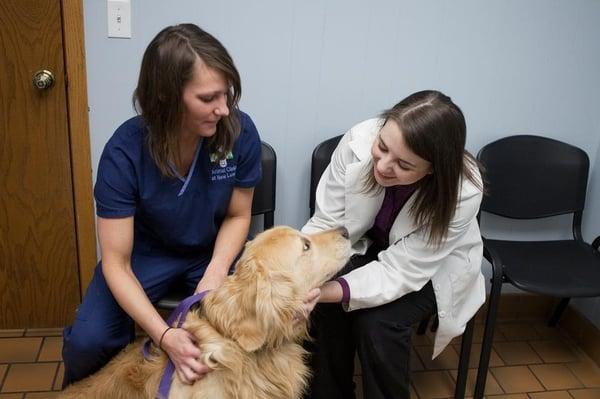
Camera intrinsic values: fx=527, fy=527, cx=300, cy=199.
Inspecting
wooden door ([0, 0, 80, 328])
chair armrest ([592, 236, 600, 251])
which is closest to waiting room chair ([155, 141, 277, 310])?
wooden door ([0, 0, 80, 328])

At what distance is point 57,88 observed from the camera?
2154mm

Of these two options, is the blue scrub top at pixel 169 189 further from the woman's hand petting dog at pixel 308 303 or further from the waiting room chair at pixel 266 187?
the woman's hand petting dog at pixel 308 303

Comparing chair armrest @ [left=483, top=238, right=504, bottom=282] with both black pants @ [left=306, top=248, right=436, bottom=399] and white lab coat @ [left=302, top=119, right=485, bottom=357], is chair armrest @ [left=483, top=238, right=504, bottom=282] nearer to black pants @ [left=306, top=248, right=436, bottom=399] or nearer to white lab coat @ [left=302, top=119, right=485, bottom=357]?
white lab coat @ [left=302, top=119, right=485, bottom=357]

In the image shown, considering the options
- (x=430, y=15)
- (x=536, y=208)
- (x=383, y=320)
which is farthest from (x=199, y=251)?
(x=536, y=208)

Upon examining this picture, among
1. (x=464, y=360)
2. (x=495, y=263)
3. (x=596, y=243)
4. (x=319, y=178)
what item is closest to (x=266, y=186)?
(x=319, y=178)

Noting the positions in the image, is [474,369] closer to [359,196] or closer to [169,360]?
[359,196]

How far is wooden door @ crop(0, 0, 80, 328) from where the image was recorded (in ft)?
6.79

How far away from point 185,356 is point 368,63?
1.49 meters

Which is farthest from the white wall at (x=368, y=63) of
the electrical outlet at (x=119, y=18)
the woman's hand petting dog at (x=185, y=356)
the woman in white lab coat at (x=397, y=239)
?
the woman's hand petting dog at (x=185, y=356)

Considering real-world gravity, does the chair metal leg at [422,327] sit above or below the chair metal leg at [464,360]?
below

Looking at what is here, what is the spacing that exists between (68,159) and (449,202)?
5.23 ft

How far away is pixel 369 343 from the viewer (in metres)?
1.86

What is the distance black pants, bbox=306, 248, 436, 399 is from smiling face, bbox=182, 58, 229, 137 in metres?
0.79

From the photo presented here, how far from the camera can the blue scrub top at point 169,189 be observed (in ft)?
5.59
